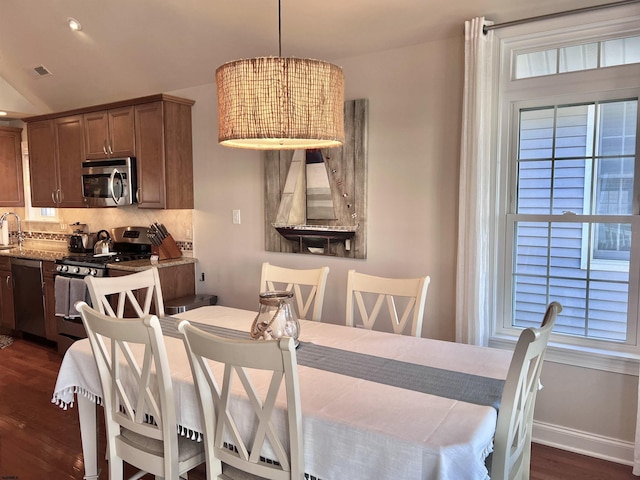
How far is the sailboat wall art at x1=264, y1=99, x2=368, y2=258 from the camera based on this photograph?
3.26 m

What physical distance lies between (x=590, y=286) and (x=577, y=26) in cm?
142

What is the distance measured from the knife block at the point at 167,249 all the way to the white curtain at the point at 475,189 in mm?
2632

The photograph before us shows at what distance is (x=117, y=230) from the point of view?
15.7 feet

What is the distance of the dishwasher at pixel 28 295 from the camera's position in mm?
4609

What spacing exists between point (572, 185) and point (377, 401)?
1.88 metres

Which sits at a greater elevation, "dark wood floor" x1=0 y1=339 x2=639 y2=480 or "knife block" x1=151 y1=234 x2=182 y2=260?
"knife block" x1=151 y1=234 x2=182 y2=260

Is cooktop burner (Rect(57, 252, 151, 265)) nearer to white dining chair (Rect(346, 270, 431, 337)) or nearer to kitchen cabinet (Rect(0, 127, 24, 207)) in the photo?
kitchen cabinet (Rect(0, 127, 24, 207))

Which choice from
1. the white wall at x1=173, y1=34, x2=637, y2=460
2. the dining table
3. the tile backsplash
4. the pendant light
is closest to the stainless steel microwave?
the tile backsplash

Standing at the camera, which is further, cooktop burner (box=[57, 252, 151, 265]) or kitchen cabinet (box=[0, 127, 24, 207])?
kitchen cabinet (box=[0, 127, 24, 207])

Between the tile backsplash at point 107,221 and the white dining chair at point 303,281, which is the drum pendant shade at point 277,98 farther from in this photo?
the tile backsplash at point 107,221

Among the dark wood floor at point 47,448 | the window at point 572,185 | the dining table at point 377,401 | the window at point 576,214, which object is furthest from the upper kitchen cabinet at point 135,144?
the window at point 576,214

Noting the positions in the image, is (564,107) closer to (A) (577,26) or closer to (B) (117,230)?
(A) (577,26)

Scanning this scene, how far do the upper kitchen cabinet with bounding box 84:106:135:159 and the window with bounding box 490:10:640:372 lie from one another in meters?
3.11

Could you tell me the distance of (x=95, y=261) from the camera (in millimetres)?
4062
